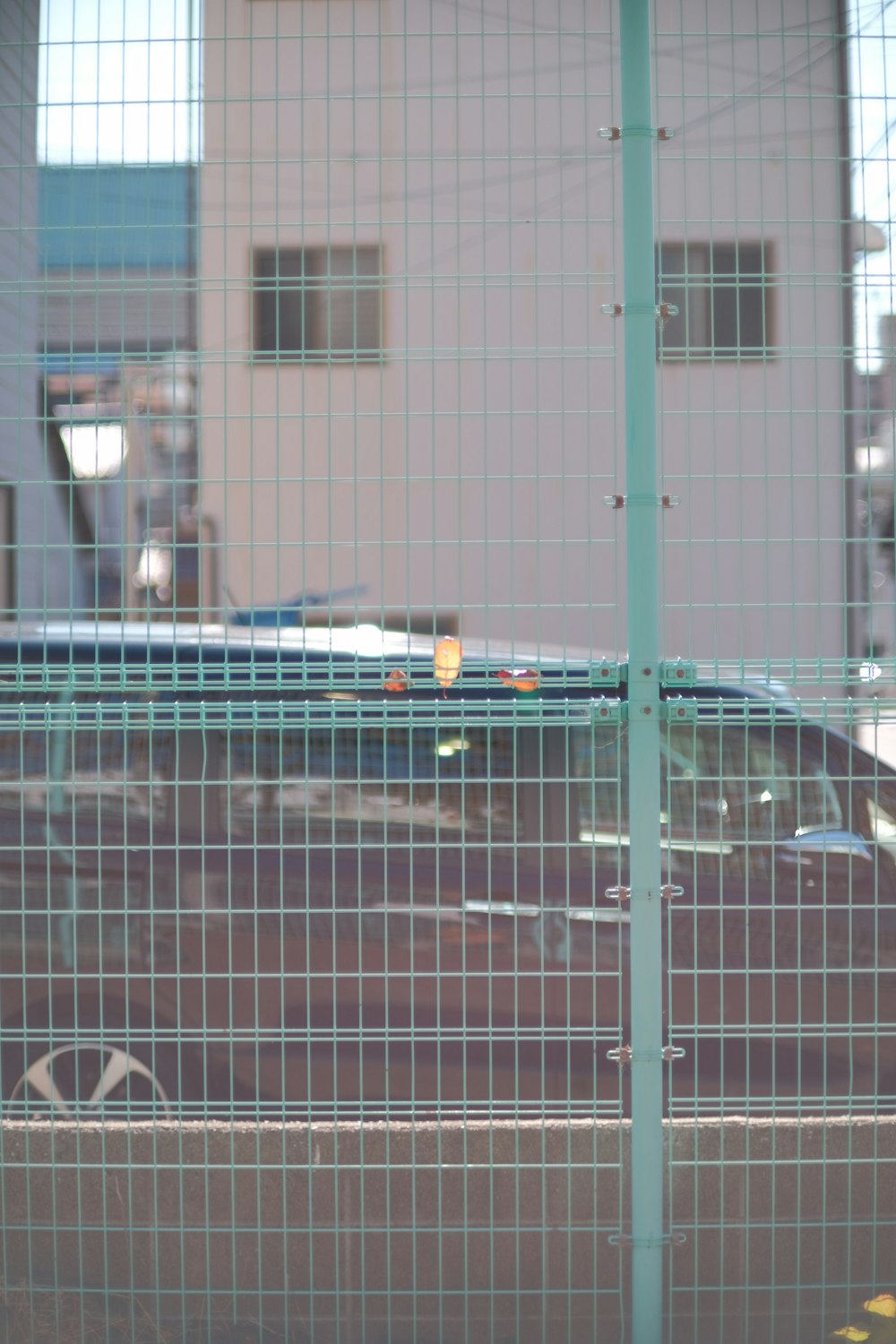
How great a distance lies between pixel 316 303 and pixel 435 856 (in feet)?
19.6

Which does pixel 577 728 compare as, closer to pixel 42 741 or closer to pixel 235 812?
pixel 235 812

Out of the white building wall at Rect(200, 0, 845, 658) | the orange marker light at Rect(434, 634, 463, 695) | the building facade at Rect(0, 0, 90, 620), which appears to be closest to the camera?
the orange marker light at Rect(434, 634, 463, 695)

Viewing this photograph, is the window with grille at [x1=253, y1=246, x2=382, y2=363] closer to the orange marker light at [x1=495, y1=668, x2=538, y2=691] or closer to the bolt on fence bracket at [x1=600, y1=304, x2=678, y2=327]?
the bolt on fence bracket at [x1=600, y1=304, x2=678, y2=327]

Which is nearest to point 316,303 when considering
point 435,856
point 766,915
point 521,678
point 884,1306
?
point 435,856

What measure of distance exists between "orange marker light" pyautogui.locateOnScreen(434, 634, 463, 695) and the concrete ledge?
111 cm

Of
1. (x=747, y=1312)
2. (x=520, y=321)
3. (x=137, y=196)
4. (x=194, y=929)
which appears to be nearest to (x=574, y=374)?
(x=520, y=321)

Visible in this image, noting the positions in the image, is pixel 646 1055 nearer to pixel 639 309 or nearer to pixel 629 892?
pixel 629 892

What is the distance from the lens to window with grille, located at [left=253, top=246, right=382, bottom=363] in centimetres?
322

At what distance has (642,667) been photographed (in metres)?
3.07

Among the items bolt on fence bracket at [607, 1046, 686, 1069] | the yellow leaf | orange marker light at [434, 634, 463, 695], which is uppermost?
orange marker light at [434, 634, 463, 695]

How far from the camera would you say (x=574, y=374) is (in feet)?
32.6

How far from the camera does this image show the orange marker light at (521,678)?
311cm

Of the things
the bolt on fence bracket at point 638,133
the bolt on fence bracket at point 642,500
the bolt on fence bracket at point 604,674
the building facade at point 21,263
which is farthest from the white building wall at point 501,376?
the bolt on fence bracket at point 604,674

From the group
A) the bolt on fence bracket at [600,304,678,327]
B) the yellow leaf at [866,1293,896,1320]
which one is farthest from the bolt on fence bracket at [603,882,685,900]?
the bolt on fence bracket at [600,304,678,327]
